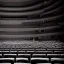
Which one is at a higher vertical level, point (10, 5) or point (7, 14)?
point (10, 5)

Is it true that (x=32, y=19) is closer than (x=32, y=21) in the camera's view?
Yes

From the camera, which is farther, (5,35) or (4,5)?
(4,5)

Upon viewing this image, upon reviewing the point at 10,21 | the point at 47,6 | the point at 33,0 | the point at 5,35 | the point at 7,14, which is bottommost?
the point at 5,35

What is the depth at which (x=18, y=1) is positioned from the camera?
23.7 meters

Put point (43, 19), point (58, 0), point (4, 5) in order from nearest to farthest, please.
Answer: point (43, 19), point (58, 0), point (4, 5)

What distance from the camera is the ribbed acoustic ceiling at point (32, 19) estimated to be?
1926 cm

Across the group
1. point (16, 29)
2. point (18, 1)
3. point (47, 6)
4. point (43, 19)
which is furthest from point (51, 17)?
point (18, 1)

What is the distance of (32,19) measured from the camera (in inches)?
809

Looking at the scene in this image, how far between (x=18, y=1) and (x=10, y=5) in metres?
2.02

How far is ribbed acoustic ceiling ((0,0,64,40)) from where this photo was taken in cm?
1926

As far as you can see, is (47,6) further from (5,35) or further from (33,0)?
(5,35)

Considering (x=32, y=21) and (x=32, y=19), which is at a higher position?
(x=32, y=19)

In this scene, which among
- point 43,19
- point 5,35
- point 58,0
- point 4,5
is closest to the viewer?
point 5,35

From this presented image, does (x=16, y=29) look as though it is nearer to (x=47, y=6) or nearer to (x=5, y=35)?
(x=5, y=35)
